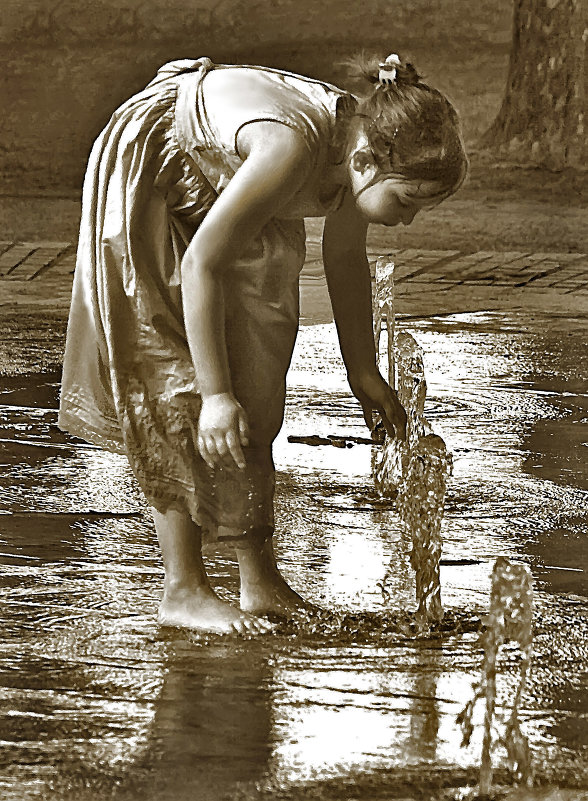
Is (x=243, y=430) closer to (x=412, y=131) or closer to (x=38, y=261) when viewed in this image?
(x=412, y=131)

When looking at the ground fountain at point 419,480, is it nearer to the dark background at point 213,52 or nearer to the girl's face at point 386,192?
the girl's face at point 386,192

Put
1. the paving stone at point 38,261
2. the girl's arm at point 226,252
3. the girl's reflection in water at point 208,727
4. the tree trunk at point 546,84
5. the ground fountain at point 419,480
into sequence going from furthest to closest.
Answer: the tree trunk at point 546,84 < the paving stone at point 38,261 < the ground fountain at point 419,480 < the girl's arm at point 226,252 < the girl's reflection in water at point 208,727

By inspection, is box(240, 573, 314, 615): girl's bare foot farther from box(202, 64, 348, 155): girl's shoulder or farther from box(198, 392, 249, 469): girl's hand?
box(202, 64, 348, 155): girl's shoulder

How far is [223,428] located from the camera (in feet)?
6.42

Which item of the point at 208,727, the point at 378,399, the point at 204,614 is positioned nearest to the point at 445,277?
the point at 378,399

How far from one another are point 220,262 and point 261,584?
0.54 meters

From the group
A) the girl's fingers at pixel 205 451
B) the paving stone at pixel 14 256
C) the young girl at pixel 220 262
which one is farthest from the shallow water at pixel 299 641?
the paving stone at pixel 14 256

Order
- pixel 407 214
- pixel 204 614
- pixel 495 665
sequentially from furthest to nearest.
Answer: pixel 204 614 < pixel 407 214 < pixel 495 665

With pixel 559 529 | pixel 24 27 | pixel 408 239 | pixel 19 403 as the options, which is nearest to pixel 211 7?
pixel 24 27

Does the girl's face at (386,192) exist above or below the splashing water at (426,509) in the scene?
above

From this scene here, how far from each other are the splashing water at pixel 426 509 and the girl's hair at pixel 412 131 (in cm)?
67

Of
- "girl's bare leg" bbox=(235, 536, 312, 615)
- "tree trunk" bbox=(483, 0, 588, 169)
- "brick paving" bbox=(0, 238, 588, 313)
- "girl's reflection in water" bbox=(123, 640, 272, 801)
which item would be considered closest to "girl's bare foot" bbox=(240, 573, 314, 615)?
"girl's bare leg" bbox=(235, 536, 312, 615)

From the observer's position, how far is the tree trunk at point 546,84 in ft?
23.1

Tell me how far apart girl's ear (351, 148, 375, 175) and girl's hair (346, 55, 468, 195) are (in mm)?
11
